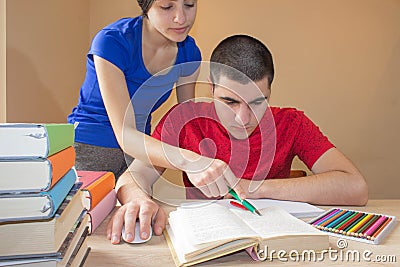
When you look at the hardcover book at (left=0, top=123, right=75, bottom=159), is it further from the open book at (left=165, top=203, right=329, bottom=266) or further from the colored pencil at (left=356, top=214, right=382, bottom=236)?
the colored pencil at (left=356, top=214, right=382, bottom=236)

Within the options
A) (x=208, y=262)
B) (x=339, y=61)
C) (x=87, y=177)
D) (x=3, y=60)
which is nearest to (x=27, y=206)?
(x=208, y=262)

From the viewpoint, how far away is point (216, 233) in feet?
2.37

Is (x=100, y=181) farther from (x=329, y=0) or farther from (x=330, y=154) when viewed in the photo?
(x=329, y=0)

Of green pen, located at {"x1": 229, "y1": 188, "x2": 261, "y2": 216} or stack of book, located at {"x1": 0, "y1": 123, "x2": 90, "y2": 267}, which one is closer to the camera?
stack of book, located at {"x1": 0, "y1": 123, "x2": 90, "y2": 267}

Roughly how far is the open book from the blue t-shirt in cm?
53

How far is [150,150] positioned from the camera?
1.08 meters

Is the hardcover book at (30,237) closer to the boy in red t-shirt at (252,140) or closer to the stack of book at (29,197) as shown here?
the stack of book at (29,197)

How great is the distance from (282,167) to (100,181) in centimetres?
69

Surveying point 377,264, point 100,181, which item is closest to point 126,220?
Answer: point 100,181

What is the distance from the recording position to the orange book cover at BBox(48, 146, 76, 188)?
548 mm

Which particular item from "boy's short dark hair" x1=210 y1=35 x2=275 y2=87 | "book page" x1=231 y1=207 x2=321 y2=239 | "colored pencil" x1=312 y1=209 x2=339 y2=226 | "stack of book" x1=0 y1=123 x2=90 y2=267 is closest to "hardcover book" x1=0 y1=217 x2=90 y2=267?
"stack of book" x1=0 y1=123 x2=90 y2=267

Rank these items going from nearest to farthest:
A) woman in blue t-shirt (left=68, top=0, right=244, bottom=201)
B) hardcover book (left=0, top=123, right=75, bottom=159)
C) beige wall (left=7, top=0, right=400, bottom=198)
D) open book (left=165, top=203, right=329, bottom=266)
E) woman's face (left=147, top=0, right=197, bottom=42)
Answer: hardcover book (left=0, top=123, right=75, bottom=159), open book (left=165, top=203, right=329, bottom=266), woman in blue t-shirt (left=68, top=0, right=244, bottom=201), woman's face (left=147, top=0, right=197, bottom=42), beige wall (left=7, top=0, right=400, bottom=198)

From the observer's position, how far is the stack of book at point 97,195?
82 cm

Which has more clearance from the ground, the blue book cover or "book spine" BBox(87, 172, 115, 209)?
the blue book cover
